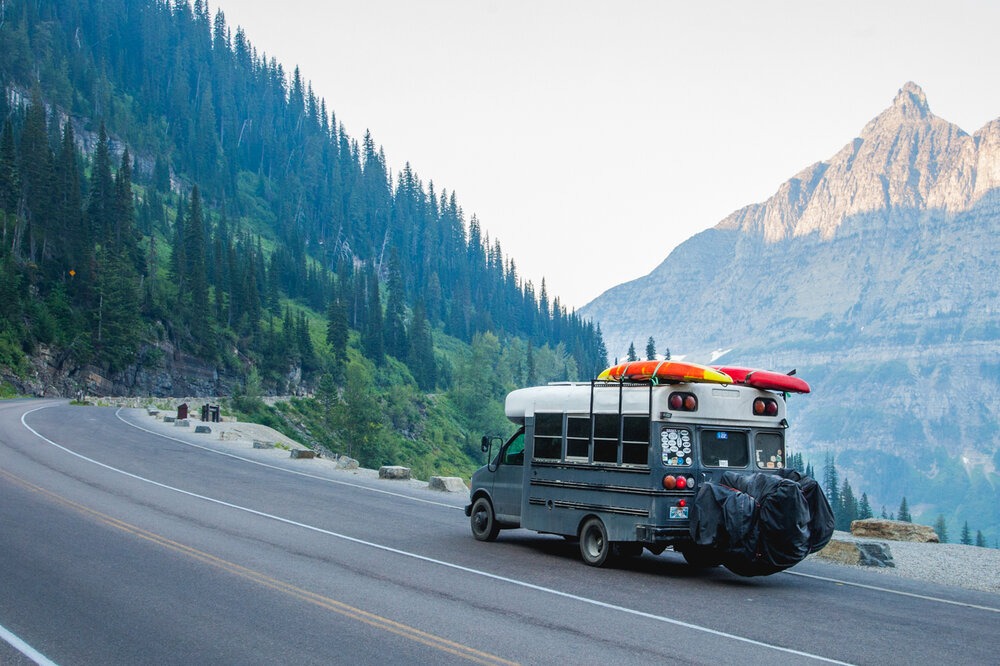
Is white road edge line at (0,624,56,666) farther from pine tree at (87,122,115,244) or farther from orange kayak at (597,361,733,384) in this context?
pine tree at (87,122,115,244)

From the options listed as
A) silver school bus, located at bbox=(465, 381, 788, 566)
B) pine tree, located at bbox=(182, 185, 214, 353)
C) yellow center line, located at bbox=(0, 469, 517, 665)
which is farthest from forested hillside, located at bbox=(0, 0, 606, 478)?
silver school bus, located at bbox=(465, 381, 788, 566)

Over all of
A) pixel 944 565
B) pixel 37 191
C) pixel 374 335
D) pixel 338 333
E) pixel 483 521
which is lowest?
pixel 944 565

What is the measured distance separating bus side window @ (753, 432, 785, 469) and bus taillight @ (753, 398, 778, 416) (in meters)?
0.31

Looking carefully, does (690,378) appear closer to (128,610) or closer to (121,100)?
(128,610)

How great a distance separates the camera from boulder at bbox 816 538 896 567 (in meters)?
15.1

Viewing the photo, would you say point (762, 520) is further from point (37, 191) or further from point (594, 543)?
point (37, 191)

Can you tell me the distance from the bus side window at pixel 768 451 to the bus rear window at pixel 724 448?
0.78ft

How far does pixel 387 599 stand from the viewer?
33.7ft

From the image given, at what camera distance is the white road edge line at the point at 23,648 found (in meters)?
7.53

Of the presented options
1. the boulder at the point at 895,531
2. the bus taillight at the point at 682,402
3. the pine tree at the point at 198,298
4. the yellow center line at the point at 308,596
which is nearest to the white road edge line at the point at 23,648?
the yellow center line at the point at 308,596

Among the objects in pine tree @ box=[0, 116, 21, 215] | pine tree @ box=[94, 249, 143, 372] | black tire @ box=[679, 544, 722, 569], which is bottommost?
black tire @ box=[679, 544, 722, 569]

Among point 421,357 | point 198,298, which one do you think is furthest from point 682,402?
point 421,357

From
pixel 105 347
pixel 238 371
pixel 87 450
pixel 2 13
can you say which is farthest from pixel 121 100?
pixel 87 450

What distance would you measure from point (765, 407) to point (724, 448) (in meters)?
1.04
